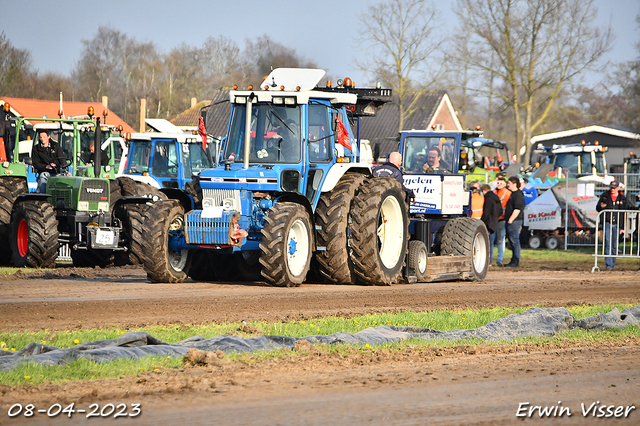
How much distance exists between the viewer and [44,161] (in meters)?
16.1

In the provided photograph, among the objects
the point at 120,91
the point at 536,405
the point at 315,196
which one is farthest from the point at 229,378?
the point at 120,91

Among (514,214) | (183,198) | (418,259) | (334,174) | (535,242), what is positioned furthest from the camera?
(535,242)

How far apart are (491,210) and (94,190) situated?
8.62 m

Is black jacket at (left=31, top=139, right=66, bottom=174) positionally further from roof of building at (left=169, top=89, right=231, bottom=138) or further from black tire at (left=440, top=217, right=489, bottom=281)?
roof of building at (left=169, top=89, right=231, bottom=138)

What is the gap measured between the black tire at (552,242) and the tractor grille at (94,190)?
571 inches

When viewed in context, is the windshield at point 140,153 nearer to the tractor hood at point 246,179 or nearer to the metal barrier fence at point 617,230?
the tractor hood at point 246,179

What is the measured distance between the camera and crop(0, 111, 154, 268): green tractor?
47.6 ft

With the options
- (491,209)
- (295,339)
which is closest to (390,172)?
(491,209)

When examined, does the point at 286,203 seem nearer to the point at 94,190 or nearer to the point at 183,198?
the point at 183,198

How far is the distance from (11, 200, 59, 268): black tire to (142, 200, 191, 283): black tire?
379cm

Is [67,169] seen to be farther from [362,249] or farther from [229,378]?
[229,378]

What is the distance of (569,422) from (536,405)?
12.3 inches

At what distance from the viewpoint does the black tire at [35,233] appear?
14344mm

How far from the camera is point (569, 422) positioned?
462cm
